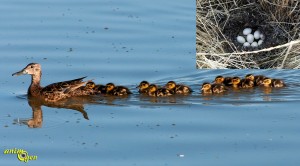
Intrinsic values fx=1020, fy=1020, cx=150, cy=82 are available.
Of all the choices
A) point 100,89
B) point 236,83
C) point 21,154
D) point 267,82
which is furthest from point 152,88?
point 21,154

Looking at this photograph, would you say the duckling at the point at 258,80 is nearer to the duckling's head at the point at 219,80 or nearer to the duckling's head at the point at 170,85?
the duckling's head at the point at 219,80

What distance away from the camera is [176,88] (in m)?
10.0

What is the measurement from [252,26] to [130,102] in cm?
175

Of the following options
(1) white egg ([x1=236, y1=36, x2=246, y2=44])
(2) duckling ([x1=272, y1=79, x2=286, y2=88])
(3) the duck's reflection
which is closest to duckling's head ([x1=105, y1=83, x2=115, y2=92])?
(3) the duck's reflection

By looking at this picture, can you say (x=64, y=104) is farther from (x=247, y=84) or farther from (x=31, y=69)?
(x=247, y=84)

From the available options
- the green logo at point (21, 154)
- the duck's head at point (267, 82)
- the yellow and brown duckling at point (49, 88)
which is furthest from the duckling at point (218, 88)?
the green logo at point (21, 154)

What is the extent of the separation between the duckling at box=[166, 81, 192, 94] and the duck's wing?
2.80 feet

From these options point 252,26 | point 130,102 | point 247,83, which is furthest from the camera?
point 252,26

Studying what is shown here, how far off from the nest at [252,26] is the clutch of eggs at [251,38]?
0.04 m

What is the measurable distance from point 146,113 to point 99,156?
1.53 meters

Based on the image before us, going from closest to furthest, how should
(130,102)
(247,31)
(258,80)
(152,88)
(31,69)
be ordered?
(130,102), (152,88), (31,69), (258,80), (247,31)

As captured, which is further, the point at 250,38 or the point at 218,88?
the point at 250,38

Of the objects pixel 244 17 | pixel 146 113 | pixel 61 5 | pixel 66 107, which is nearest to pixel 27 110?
pixel 66 107

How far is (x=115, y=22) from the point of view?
12523 millimetres
